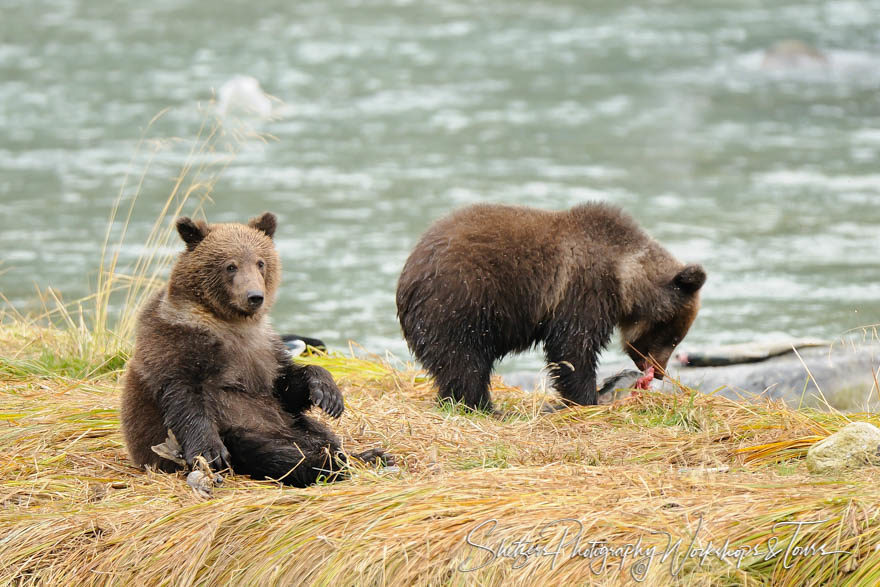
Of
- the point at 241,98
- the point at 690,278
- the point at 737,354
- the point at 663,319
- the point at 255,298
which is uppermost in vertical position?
the point at 241,98

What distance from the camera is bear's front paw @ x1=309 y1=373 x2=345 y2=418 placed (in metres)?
4.99

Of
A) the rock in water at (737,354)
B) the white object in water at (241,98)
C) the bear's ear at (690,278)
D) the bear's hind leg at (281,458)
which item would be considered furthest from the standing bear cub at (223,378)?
the rock in water at (737,354)

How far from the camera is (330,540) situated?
410 centimetres

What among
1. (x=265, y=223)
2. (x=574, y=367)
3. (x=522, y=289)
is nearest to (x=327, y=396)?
(x=265, y=223)

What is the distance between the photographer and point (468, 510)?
4191mm

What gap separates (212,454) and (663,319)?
3203 millimetres

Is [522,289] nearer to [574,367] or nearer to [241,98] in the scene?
[574,367]

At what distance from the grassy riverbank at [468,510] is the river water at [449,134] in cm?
315

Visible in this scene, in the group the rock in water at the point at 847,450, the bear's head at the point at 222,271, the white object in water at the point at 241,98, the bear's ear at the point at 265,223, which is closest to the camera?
the rock in water at the point at 847,450

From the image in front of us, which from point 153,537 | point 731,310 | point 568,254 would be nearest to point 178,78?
point 731,310

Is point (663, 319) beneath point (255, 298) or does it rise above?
beneath

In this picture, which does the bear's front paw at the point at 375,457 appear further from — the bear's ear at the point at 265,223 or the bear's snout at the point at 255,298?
the bear's ear at the point at 265,223

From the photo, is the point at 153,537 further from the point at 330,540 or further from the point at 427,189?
the point at 427,189

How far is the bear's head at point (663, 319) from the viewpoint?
687cm
